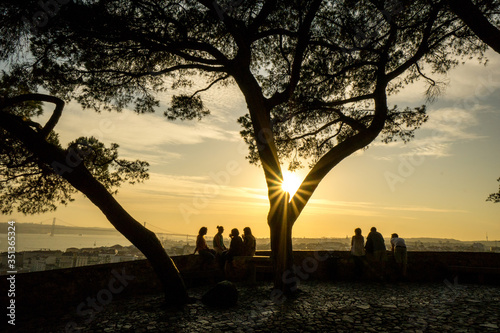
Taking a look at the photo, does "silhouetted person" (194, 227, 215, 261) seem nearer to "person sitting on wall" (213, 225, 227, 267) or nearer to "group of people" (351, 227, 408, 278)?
"person sitting on wall" (213, 225, 227, 267)

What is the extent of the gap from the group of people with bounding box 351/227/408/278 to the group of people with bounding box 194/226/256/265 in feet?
12.0

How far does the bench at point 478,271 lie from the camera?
862 centimetres

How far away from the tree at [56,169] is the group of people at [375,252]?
629cm

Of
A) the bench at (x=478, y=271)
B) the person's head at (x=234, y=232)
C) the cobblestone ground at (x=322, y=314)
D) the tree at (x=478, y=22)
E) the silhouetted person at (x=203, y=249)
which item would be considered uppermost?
the tree at (x=478, y=22)

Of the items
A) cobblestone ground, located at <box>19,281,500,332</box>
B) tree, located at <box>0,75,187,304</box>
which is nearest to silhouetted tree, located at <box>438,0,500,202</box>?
cobblestone ground, located at <box>19,281,500,332</box>

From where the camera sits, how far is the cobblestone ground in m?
4.40

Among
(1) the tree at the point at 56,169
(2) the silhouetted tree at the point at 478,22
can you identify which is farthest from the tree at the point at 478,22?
(1) the tree at the point at 56,169

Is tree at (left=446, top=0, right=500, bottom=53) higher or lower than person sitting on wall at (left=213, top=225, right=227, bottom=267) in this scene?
higher

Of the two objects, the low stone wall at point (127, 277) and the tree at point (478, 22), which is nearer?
the tree at point (478, 22)

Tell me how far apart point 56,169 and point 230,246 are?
5622 mm

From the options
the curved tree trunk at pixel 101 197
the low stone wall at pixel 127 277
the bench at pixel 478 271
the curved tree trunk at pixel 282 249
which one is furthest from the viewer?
the bench at pixel 478 271

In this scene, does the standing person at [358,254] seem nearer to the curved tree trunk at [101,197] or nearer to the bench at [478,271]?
the bench at [478,271]

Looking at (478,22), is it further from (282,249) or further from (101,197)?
(101,197)

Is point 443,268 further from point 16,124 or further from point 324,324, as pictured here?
point 16,124
